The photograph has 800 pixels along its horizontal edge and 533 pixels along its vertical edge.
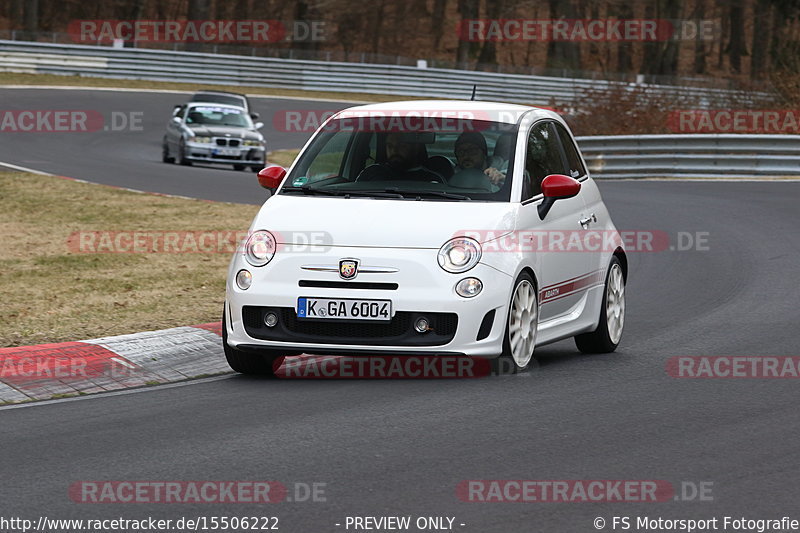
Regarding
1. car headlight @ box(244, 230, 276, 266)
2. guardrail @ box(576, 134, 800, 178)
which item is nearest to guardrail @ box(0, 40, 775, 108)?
guardrail @ box(576, 134, 800, 178)

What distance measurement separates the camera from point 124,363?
934 centimetres

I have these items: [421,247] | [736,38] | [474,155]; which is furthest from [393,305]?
[736,38]

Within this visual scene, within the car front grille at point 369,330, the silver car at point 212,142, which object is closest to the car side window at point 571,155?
the car front grille at point 369,330

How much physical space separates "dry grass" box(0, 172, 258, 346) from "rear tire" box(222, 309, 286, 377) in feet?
5.00

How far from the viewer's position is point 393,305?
879 centimetres

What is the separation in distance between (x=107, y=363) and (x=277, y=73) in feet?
164

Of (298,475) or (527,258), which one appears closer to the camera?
(298,475)

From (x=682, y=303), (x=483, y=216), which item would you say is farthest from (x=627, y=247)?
(x=483, y=216)

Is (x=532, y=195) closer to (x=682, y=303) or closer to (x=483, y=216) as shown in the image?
(x=483, y=216)

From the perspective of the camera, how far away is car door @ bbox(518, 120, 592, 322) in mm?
9625

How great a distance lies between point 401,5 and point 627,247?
89.9m

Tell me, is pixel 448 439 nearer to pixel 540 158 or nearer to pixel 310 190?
pixel 310 190

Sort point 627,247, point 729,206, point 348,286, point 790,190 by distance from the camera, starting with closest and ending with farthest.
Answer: point 348,286 < point 627,247 < point 729,206 < point 790,190

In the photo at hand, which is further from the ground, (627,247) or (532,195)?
(532,195)
